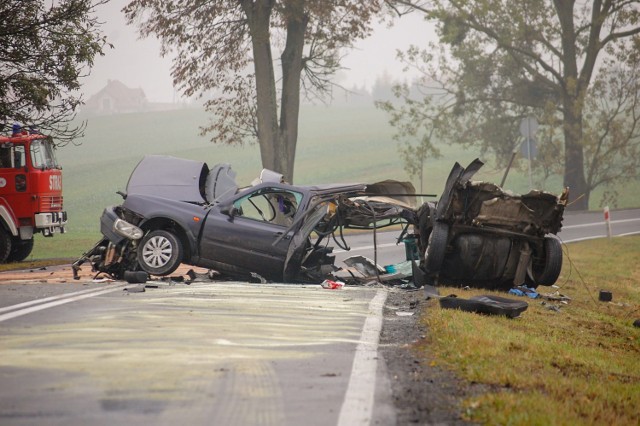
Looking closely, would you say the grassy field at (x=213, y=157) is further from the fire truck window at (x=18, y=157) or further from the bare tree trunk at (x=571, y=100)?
the fire truck window at (x=18, y=157)

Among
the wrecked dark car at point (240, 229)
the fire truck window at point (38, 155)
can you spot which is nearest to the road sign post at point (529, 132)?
the fire truck window at point (38, 155)

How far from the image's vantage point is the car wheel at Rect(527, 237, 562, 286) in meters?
13.6

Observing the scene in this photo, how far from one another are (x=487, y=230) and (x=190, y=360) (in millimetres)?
7491

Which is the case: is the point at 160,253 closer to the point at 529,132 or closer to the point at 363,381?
the point at 363,381

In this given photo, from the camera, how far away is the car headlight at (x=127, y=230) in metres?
13.9

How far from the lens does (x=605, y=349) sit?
967 centimetres

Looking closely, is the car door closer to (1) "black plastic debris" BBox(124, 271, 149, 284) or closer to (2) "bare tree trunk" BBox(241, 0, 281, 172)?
(1) "black plastic debris" BBox(124, 271, 149, 284)

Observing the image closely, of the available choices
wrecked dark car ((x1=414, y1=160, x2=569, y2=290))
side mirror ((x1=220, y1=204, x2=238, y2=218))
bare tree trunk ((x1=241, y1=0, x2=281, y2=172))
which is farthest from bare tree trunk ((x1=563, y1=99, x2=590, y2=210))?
side mirror ((x1=220, y1=204, x2=238, y2=218))

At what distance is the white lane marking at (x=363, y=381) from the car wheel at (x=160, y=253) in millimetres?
5195

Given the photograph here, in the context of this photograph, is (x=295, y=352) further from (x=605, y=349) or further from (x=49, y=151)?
(x=49, y=151)

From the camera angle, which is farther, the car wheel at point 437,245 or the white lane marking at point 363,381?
the car wheel at point 437,245

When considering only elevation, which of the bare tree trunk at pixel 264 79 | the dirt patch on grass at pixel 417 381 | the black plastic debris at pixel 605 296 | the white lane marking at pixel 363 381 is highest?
the bare tree trunk at pixel 264 79

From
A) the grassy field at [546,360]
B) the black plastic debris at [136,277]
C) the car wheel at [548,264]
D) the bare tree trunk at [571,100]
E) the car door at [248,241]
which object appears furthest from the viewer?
the bare tree trunk at [571,100]

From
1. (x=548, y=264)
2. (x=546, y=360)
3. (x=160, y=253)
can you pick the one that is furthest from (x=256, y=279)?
(x=546, y=360)
